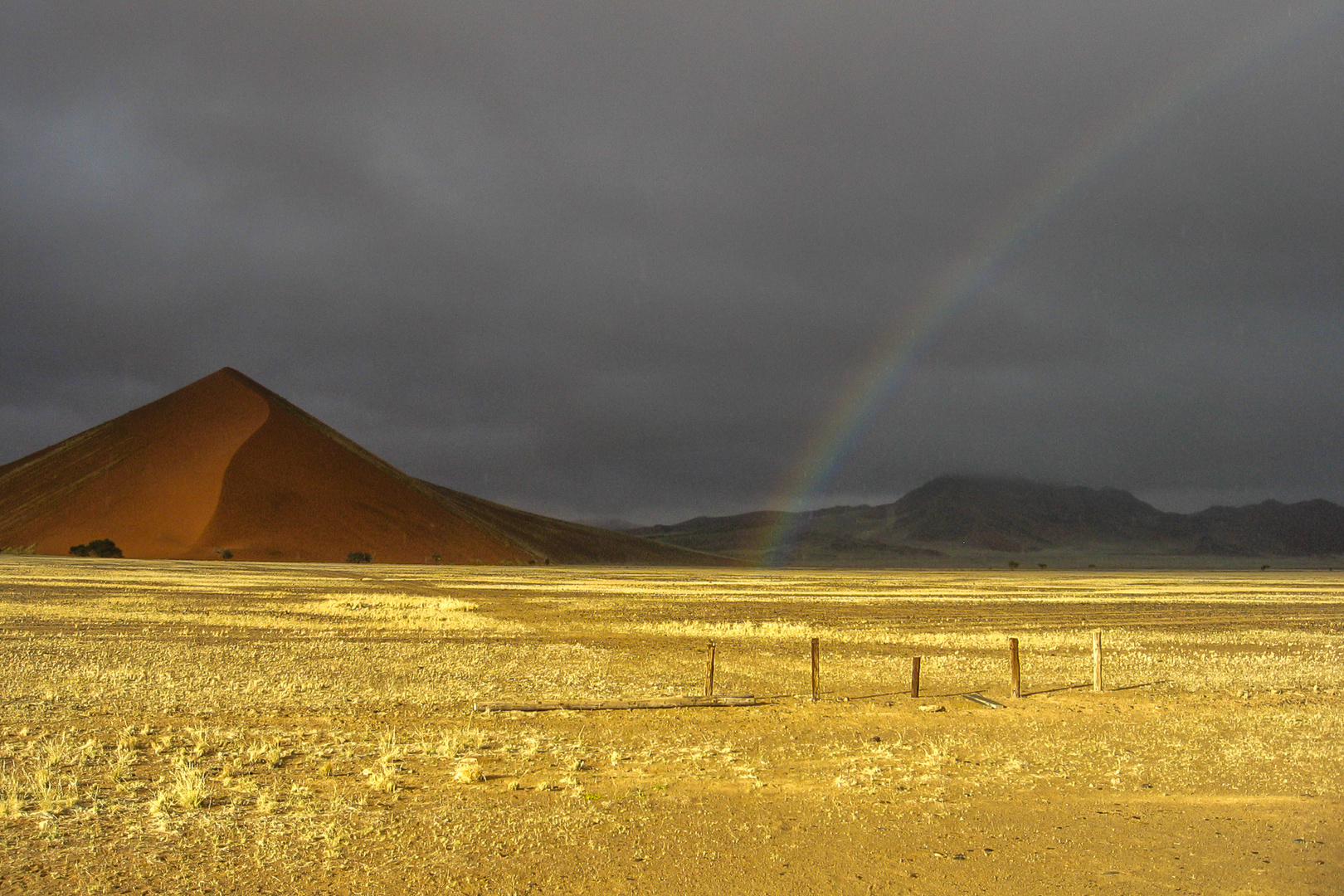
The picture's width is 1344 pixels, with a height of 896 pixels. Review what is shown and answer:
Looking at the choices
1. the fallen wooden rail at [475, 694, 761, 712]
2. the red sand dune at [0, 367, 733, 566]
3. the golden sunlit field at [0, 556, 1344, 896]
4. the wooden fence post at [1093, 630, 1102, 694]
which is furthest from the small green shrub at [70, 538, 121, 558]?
the wooden fence post at [1093, 630, 1102, 694]

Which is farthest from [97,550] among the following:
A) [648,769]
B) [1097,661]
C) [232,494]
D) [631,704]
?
[648,769]

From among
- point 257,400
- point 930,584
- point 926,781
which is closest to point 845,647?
point 926,781

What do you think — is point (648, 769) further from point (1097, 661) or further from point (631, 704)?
point (1097, 661)

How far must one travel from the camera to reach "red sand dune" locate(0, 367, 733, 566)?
10112 centimetres

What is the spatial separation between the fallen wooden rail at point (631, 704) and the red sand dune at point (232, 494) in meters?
88.6

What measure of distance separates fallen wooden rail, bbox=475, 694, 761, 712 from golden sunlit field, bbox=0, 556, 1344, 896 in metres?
0.27

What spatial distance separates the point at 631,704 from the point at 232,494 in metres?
102

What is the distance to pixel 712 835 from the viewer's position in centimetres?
927

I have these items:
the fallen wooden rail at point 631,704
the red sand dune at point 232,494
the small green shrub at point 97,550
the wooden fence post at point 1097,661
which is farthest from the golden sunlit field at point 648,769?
the red sand dune at point 232,494

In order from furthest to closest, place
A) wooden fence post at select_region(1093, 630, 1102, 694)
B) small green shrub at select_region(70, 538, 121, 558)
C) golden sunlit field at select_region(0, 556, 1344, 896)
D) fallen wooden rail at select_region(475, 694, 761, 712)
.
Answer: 1. small green shrub at select_region(70, 538, 121, 558)
2. wooden fence post at select_region(1093, 630, 1102, 694)
3. fallen wooden rail at select_region(475, 694, 761, 712)
4. golden sunlit field at select_region(0, 556, 1344, 896)

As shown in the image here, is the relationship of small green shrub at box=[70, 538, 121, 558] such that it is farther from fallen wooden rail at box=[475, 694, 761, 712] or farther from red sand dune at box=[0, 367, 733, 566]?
fallen wooden rail at box=[475, 694, 761, 712]

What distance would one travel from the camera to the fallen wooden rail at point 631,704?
605 inches

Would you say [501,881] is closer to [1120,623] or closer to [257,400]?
[1120,623]

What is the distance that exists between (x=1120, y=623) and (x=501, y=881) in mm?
35112
